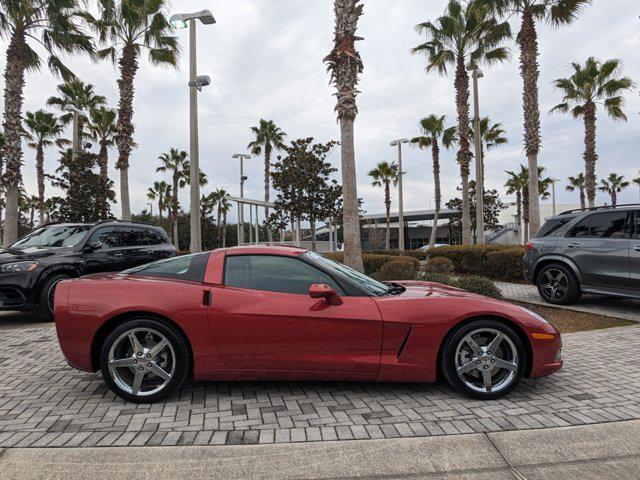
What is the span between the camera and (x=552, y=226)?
7.95 meters

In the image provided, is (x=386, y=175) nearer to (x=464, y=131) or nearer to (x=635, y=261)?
(x=464, y=131)

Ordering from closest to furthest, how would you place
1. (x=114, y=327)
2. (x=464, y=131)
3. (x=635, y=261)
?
(x=114, y=327), (x=635, y=261), (x=464, y=131)

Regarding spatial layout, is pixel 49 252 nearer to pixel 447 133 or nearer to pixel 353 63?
pixel 353 63

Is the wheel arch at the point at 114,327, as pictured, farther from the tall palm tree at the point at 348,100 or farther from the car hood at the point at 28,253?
the tall palm tree at the point at 348,100

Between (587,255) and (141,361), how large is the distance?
7.11 meters

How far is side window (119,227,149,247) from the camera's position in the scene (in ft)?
28.6

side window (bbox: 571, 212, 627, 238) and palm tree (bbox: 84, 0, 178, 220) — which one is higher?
palm tree (bbox: 84, 0, 178, 220)

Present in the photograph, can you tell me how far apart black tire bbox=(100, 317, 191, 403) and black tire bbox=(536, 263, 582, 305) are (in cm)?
681

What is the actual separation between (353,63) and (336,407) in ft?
28.1

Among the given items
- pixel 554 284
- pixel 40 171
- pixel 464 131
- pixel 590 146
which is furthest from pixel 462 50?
pixel 40 171

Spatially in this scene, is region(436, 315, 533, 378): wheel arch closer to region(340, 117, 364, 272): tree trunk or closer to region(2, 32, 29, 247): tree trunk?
region(340, 117, 364, 272): tree trunk

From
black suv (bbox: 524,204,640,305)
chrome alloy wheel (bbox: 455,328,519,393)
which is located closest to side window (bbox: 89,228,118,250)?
chrome alloy wheel (bbox: 455,328,519,393)

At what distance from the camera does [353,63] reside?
996 centimetres

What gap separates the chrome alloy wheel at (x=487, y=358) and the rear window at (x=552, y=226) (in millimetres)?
5266
